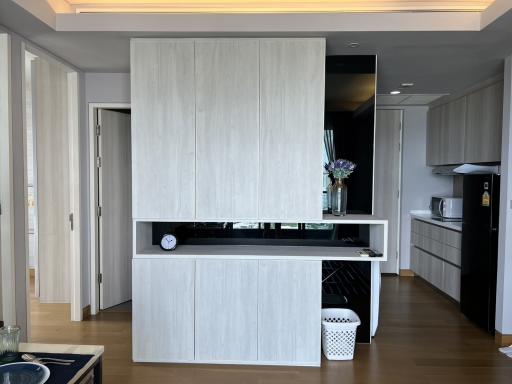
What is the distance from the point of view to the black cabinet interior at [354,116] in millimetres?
3254

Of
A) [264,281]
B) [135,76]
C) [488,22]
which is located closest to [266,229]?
[264,281]

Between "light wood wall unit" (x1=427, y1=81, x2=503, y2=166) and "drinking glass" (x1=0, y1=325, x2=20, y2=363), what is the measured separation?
4313mm

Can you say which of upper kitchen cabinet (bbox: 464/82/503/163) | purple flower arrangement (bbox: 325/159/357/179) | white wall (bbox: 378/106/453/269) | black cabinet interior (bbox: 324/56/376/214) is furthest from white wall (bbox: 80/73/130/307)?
white wall (bbox: 378/106/453/269)

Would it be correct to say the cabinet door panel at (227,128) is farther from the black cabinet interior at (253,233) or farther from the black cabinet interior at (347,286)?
the black cabinet interior at (347,286)

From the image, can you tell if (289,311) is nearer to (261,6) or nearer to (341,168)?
(341,168)

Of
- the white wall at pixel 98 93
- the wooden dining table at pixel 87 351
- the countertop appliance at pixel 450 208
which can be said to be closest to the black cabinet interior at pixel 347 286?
the wooden dining table at pixel 87 351

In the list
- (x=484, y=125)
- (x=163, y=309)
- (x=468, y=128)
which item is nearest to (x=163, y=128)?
(x=163, y=309)

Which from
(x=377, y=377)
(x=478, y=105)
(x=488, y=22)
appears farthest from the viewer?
(x=478, y=105)

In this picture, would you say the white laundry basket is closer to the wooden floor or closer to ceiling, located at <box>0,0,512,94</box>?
the wooden floor

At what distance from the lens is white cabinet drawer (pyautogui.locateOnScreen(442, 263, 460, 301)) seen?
14.3ft

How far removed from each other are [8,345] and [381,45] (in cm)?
302

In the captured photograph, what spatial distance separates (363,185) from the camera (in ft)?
11.1

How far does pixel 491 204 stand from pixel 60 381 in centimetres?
359

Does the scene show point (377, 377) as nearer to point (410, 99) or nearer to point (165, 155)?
point (165, 155)
